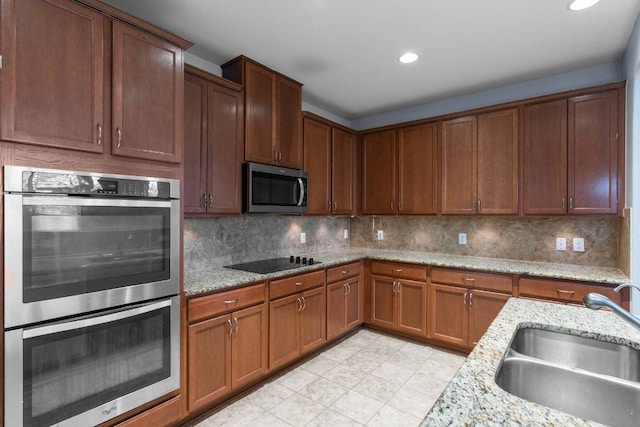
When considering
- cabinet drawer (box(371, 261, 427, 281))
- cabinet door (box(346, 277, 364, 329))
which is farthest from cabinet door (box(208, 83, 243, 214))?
cabinet drawer (box(371, 261, 427, 281))

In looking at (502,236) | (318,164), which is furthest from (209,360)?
(502,236)

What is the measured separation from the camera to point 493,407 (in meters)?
0.78

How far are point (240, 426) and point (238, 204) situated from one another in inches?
62.6

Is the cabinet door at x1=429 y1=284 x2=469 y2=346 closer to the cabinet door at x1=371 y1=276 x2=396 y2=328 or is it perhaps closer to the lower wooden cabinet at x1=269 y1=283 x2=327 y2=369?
the cabinet door at x1=371 y1=276 x2=396 y2=328

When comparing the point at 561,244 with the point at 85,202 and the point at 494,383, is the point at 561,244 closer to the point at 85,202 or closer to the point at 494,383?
the point at 494,383

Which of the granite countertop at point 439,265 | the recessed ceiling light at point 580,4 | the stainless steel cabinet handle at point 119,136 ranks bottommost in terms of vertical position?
the granite countertop at point 439,265

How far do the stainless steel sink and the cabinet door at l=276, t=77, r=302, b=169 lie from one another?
2.29 metres

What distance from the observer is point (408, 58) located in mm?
2674

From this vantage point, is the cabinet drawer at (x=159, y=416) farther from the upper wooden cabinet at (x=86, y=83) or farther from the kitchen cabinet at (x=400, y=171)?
the kitchen cabinet at (x=400, y=171)

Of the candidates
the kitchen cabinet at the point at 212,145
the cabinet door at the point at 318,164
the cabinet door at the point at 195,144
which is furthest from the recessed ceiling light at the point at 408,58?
the cabinet door at the point at 195,144

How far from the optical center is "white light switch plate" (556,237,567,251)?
3.08m

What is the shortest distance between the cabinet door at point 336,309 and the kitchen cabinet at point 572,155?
1.97 metres

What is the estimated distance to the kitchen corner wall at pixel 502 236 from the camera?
9.58ft

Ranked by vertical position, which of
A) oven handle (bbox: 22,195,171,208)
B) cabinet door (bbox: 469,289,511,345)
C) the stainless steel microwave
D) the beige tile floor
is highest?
the stainless steel microwave
